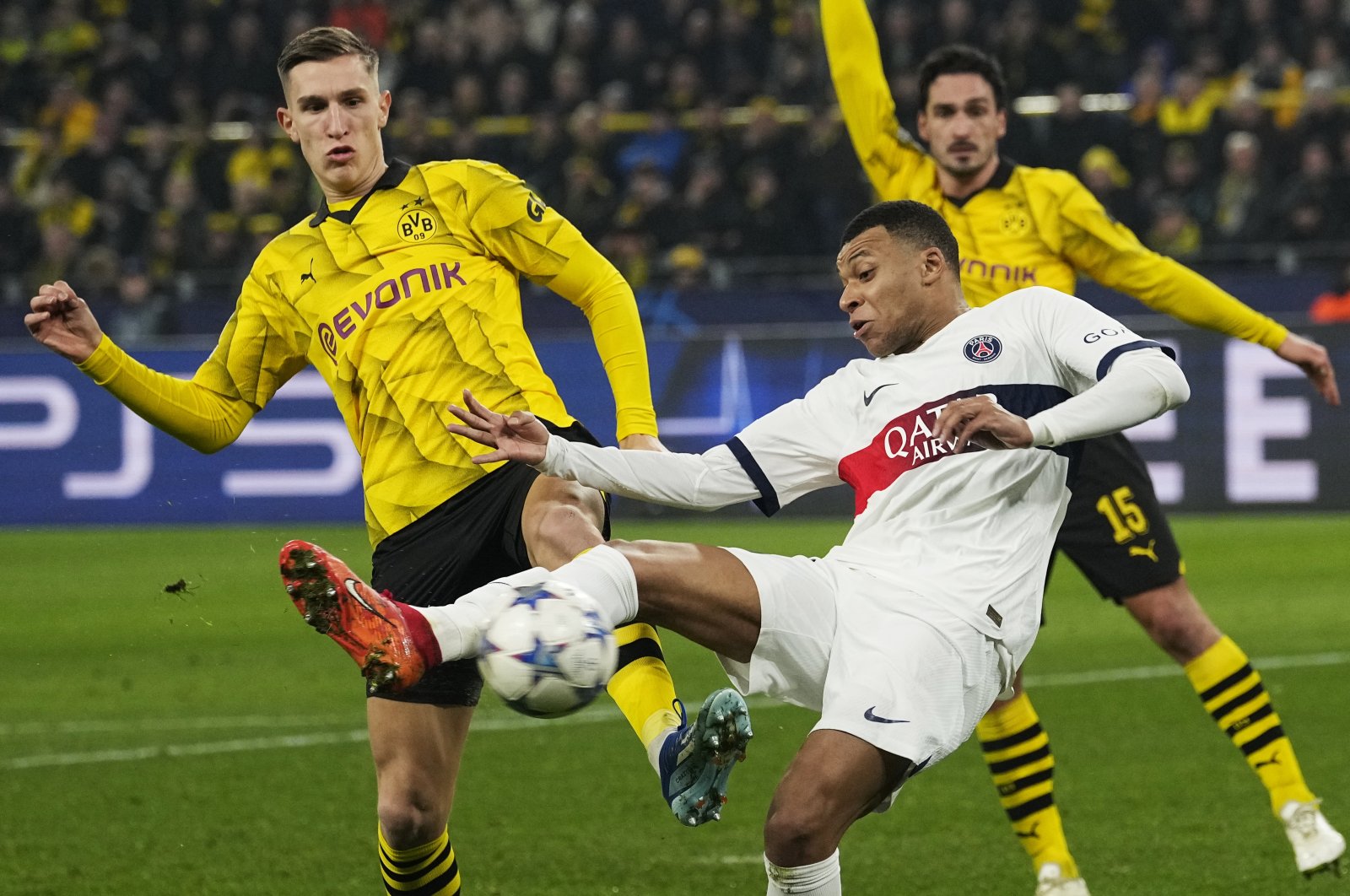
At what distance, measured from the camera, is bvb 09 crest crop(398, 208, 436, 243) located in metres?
4.88

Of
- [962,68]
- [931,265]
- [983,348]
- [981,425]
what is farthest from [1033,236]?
[981,425]

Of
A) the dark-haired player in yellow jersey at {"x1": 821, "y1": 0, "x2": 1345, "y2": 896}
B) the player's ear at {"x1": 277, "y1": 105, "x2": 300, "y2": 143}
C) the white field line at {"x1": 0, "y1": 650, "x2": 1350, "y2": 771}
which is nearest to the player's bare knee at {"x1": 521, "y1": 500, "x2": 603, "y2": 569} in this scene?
the player's ear at {"x1": 277, "y1": 105, "x2": 300, "y2": 143}

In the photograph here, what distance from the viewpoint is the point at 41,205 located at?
57.6 ft

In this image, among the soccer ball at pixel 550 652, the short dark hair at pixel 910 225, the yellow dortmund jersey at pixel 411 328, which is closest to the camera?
the soccer ball at pixel 550 652

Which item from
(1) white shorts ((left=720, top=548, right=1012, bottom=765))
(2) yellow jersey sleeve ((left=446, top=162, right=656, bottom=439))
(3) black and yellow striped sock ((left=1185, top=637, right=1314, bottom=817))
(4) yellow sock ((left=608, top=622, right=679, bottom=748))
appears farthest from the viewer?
(3) black and yellow striped sock ((left=1185, top=637, right=1314, bottom=817))

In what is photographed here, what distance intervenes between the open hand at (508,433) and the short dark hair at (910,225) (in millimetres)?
889

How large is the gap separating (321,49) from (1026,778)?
111 inches

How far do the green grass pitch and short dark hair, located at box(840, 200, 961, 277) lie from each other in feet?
6.95

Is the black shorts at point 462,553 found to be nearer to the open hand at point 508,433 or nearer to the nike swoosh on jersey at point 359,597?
the open hand at point 508,433

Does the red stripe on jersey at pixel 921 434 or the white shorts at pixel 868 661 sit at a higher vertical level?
the red stripe on jersey at pixel 921 434

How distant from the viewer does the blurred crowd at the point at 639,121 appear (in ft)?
51.1

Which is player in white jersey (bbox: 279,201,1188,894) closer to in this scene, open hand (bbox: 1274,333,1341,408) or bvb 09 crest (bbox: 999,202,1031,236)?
bvb 09 crest (bbox: 999,202,1031,236)

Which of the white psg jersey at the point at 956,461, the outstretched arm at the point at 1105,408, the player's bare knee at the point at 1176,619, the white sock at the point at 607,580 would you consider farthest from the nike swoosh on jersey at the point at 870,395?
the player's bare knee at the point at 1176,619

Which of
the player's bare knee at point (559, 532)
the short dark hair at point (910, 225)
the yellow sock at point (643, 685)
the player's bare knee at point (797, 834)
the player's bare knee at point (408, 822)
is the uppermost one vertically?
the short dark hair at point (910, 225)
